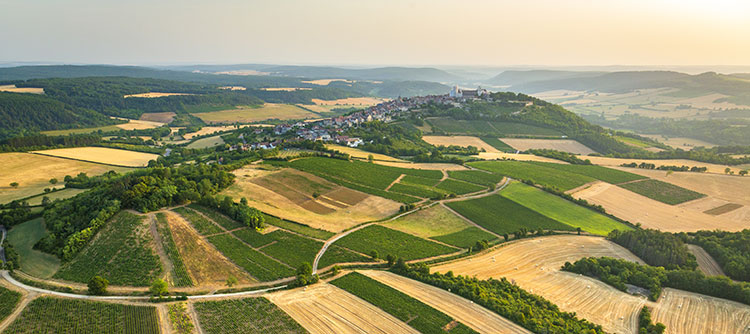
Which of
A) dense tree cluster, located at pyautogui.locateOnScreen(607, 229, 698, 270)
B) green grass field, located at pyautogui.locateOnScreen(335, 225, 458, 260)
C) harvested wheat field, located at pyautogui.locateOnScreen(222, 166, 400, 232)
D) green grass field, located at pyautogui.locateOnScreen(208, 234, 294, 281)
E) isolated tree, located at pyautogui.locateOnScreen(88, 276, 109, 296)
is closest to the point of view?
isolated tree, located at pyautogui.locateOnScreen(88, 276, 109, 296)

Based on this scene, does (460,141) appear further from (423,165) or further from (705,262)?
(705,262)

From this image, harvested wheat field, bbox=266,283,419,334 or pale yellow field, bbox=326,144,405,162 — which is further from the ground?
pale yellow field, bbox=326,144,405,162

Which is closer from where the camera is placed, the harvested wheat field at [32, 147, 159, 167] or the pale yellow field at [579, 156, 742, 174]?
the pale yellow field at [579, 156, 742, 174]

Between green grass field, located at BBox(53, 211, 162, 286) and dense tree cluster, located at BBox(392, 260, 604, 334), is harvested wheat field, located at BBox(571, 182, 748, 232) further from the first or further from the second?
green grass field, located at BBox(53, 211, 162, 286)

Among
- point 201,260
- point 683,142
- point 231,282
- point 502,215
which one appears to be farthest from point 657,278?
point 683,142

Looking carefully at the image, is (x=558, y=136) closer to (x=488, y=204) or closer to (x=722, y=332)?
(x=488, y=204)

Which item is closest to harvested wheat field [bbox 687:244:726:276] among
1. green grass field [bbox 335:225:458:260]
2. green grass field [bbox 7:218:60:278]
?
green grass field [bbox 335:225:458:260]
